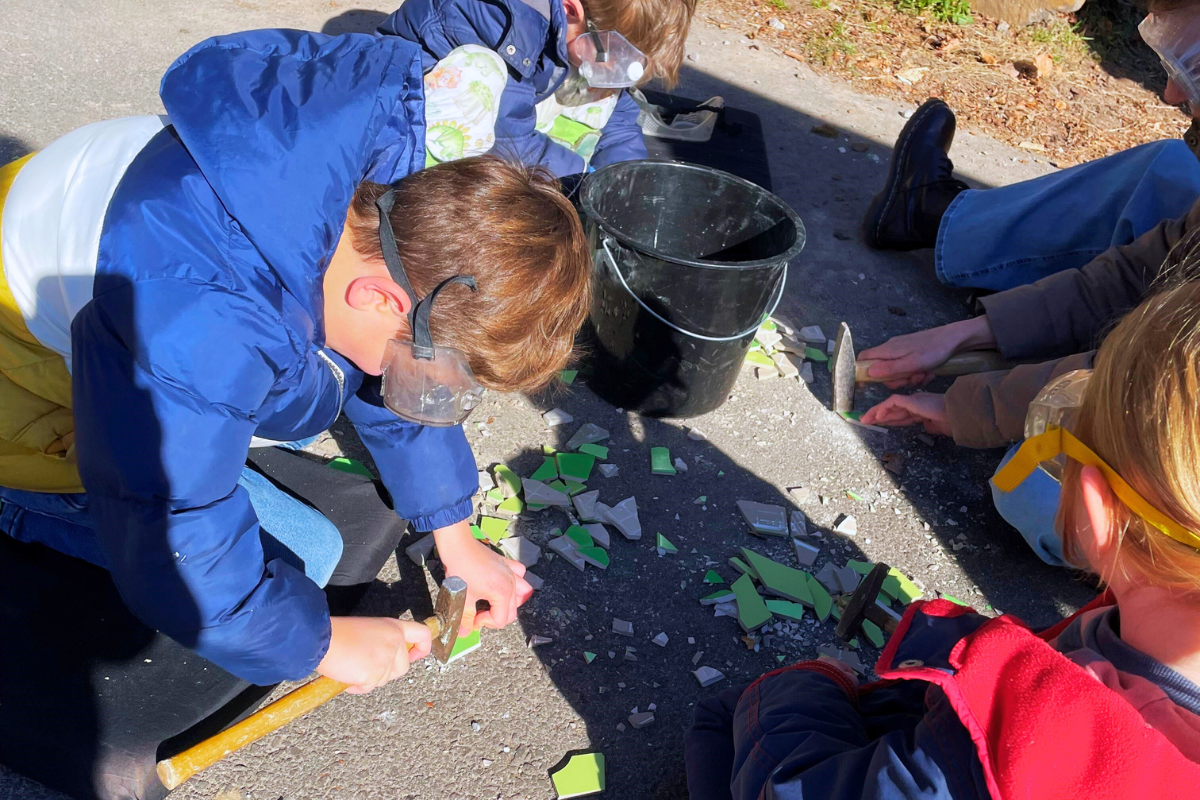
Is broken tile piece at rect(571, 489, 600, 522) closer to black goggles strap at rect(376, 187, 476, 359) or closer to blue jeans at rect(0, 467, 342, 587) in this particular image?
blue jeans at rect(0, 467, 342, 587)

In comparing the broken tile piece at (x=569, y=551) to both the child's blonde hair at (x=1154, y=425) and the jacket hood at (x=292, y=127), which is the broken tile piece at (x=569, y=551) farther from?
the child's blonde hair at (x=1154, y=425)

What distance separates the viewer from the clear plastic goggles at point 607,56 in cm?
313

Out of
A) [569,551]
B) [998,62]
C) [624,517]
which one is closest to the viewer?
[569,551]

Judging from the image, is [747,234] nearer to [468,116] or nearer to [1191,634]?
[468,116]

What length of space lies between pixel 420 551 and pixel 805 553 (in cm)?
115

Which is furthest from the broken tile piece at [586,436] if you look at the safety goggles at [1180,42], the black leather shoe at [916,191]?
the safety goggles at [1180,42]

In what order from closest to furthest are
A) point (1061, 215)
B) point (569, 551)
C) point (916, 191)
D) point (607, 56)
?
1. point (569, 551)
2. point (607, 56)
3. point (1061, 215)
4. point (916, 191)

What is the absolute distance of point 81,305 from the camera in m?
1.68

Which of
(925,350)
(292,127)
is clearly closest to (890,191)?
(925,350)

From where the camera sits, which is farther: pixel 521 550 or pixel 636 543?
pixel 636 543

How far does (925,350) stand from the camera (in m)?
3.33

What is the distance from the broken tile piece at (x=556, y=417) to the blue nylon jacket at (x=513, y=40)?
2.79 feet

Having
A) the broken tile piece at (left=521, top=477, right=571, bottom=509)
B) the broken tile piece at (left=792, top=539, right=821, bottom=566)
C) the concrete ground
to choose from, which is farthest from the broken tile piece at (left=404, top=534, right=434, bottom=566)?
the broken tile piece at (left=792, top=539, right=821, bottom=566)

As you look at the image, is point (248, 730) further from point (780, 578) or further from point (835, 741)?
point (780, 578)
